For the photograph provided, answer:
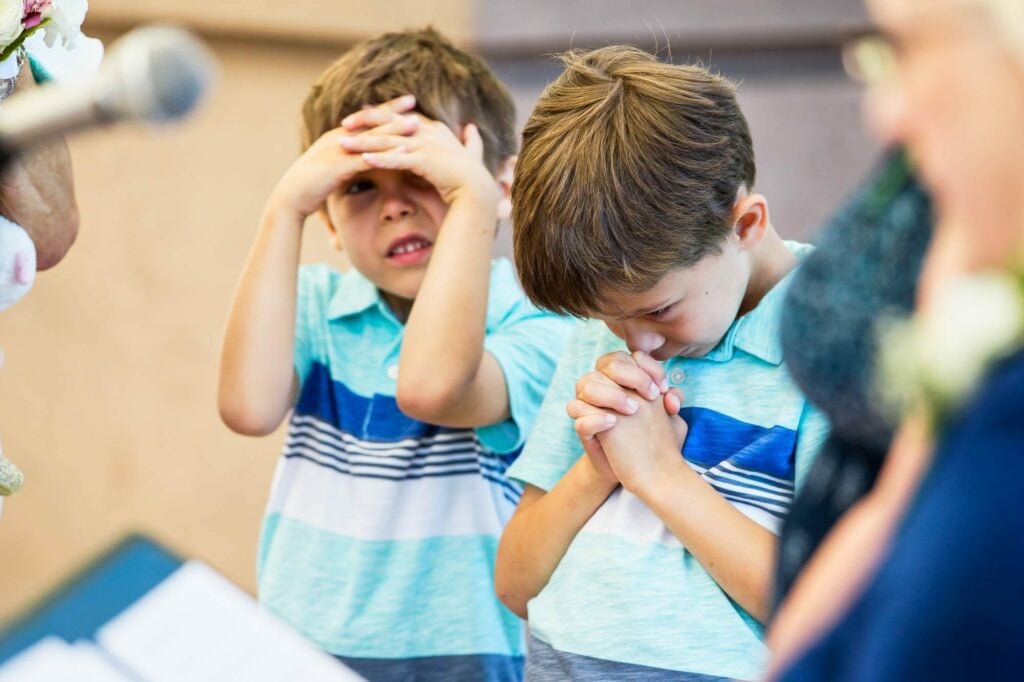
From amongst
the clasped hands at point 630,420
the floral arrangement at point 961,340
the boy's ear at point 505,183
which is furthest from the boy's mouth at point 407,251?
the floral arrangement at point 961,340

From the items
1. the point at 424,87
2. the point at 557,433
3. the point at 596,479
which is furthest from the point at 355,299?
the point at 596,479

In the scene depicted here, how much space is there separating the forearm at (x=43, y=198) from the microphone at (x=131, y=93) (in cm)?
43

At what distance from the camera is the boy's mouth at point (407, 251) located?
4.43 ft

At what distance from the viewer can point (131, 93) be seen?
48 centimetres

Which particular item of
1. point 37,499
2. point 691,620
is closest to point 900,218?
point 691,620

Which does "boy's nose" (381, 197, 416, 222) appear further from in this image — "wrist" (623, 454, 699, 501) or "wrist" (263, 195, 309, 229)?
"wrist" (623, 454, 699, 501)

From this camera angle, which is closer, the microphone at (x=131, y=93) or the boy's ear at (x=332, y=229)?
the microphone at (x=131, y=93)

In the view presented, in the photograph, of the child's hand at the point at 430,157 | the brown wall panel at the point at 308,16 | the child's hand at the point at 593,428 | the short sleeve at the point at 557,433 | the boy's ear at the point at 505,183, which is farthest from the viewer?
the brown wall panel at the point at 308,16

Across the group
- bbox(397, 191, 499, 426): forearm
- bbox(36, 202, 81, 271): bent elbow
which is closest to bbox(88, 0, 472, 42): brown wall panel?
bbox(397, 191, 499, 426): forearm

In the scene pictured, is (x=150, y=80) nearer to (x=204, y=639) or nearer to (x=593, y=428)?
(x=204, y=639)

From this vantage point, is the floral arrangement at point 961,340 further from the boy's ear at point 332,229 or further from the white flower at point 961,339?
the boy's ear at point 332,229

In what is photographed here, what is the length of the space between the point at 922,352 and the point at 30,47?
82cm

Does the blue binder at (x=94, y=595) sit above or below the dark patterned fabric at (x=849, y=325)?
below

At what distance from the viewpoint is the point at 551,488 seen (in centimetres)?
112
